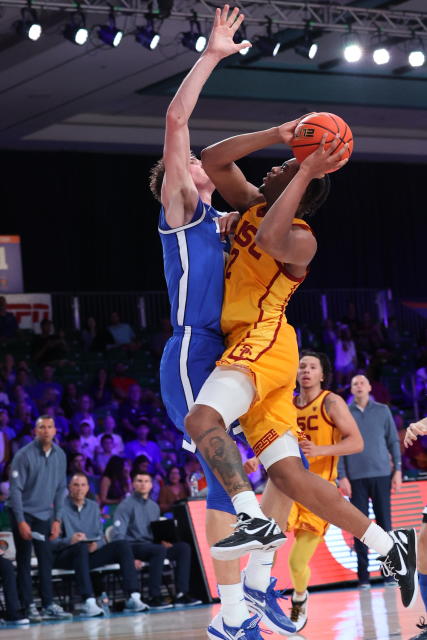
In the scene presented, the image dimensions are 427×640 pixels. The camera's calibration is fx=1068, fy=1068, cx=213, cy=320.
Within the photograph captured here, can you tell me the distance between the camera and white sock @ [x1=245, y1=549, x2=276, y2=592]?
5449mm

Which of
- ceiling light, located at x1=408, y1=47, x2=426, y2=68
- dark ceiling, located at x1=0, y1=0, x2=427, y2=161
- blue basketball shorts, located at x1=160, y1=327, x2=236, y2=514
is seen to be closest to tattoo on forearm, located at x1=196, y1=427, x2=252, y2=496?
blue basketball shorts, located at x1=160, y1=327, x2=236, y2=514

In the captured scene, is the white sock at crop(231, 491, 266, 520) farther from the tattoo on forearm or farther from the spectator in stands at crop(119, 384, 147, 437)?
the spectator in stands at crop(119, 384, 147, 437)

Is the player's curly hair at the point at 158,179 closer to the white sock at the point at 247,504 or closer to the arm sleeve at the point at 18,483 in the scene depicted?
the white sock at the point at 247,504

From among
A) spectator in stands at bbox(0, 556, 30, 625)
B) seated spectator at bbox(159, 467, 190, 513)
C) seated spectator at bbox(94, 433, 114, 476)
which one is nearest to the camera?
spectator in stands at bbox(0, 556, 30, 625)

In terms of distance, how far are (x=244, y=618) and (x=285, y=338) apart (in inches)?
54.1

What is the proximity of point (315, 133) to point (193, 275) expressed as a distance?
96cm

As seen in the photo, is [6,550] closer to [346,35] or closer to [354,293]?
[346,35]

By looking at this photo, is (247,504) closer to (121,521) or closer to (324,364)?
(324,364)

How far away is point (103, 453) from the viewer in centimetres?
1387

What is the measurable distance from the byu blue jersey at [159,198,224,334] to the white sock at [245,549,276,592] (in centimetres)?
118

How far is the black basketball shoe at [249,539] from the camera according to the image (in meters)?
4.73

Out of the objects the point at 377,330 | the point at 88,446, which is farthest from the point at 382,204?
the point at 88,446

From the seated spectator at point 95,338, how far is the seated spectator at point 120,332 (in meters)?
0.10

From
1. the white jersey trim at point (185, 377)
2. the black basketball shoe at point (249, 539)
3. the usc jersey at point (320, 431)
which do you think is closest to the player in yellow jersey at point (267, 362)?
the black basketball shoe at point (249, 539)
